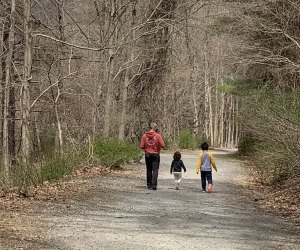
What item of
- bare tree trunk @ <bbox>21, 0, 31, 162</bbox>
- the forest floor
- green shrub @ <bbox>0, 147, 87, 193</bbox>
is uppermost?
bare tree trunk @ <bbox>21, 0, 31, 162</bbox>

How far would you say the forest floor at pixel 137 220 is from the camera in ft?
27.0

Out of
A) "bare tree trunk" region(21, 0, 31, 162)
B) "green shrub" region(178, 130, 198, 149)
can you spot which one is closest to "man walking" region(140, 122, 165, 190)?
"bare tree trunk" region(21, 0, 31, 162)

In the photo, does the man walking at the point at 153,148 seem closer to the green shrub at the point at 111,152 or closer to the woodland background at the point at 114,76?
the woodland background at the point at 114,76

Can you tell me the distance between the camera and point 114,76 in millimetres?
25328

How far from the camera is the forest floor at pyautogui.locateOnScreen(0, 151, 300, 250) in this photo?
8.22 metres

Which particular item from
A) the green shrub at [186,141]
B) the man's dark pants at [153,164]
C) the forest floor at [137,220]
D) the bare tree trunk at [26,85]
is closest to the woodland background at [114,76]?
the bare tree trunk at [26,85]

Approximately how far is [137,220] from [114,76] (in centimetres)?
1565

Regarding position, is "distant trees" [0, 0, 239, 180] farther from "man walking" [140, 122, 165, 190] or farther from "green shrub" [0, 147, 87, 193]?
"man walking" [140, 122, 165, 190]

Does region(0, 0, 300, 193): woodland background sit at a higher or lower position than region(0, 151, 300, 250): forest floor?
higher

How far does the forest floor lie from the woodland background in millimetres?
1318

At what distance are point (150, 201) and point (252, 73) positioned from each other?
1728cm

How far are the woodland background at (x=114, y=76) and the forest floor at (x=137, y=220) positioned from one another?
1.32 meters

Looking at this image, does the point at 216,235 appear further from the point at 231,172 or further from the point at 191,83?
the point at 191,83

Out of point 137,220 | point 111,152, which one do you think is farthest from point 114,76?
point 137,220
